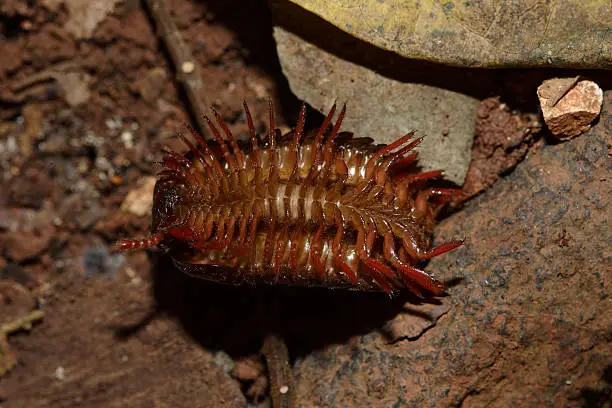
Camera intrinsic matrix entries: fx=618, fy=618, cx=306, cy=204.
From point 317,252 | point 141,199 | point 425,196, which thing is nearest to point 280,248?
point 317,252

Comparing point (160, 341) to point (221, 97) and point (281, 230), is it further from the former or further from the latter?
point (221, 97)

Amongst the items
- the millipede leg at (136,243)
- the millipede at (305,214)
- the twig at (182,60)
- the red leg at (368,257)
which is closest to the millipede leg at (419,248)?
the millipede at (305,214)

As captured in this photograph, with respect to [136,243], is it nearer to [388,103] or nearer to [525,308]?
[388,103]

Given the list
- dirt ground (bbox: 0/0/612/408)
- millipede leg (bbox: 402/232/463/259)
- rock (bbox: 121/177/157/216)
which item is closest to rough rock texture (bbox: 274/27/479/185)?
millipede leg (bbox: 402/232/463/259)

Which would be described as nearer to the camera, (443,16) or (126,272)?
(443,16)

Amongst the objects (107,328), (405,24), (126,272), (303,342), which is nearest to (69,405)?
(107,328)
